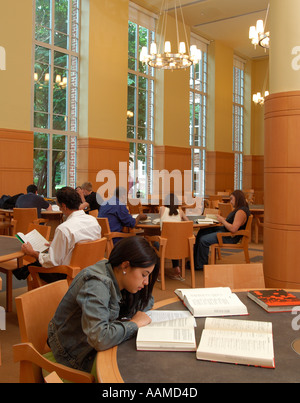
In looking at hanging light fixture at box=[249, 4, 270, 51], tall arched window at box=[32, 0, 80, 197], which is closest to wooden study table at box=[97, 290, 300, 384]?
hanging light fixture at box=[249, 4, 270, 51]

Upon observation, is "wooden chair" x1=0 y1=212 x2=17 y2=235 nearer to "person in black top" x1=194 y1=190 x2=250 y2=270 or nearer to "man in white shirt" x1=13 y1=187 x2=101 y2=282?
"person in black top" x1=194 y1=190 x2=250 y2=270

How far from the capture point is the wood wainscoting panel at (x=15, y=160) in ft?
28.4

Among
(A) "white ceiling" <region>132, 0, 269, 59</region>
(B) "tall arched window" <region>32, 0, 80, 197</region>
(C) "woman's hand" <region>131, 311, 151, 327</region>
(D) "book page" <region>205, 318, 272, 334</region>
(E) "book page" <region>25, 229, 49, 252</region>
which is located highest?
(A) "white ceiling" <region>132, 0, 269, 59</region>

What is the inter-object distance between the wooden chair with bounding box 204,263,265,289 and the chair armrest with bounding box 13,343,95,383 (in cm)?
127

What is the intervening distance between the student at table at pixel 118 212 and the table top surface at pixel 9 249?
1859mm

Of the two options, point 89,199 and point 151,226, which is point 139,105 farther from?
point 151,226

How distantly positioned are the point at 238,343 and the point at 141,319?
1.50 ft

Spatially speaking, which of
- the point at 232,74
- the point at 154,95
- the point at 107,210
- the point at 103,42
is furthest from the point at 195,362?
the point at 232,74

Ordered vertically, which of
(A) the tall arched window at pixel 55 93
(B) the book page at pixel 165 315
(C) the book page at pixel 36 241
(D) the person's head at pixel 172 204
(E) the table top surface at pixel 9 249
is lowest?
(B) the book page at pixel 165 315

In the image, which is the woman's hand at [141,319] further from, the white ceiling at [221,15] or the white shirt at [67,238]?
the white ceiling at [221,15]

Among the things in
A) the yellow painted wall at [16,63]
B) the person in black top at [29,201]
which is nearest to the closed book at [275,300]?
the person in black top at [29,201]

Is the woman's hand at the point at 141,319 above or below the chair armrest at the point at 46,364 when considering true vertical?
above

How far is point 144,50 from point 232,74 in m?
7.56

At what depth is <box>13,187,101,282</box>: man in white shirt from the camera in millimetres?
3541
